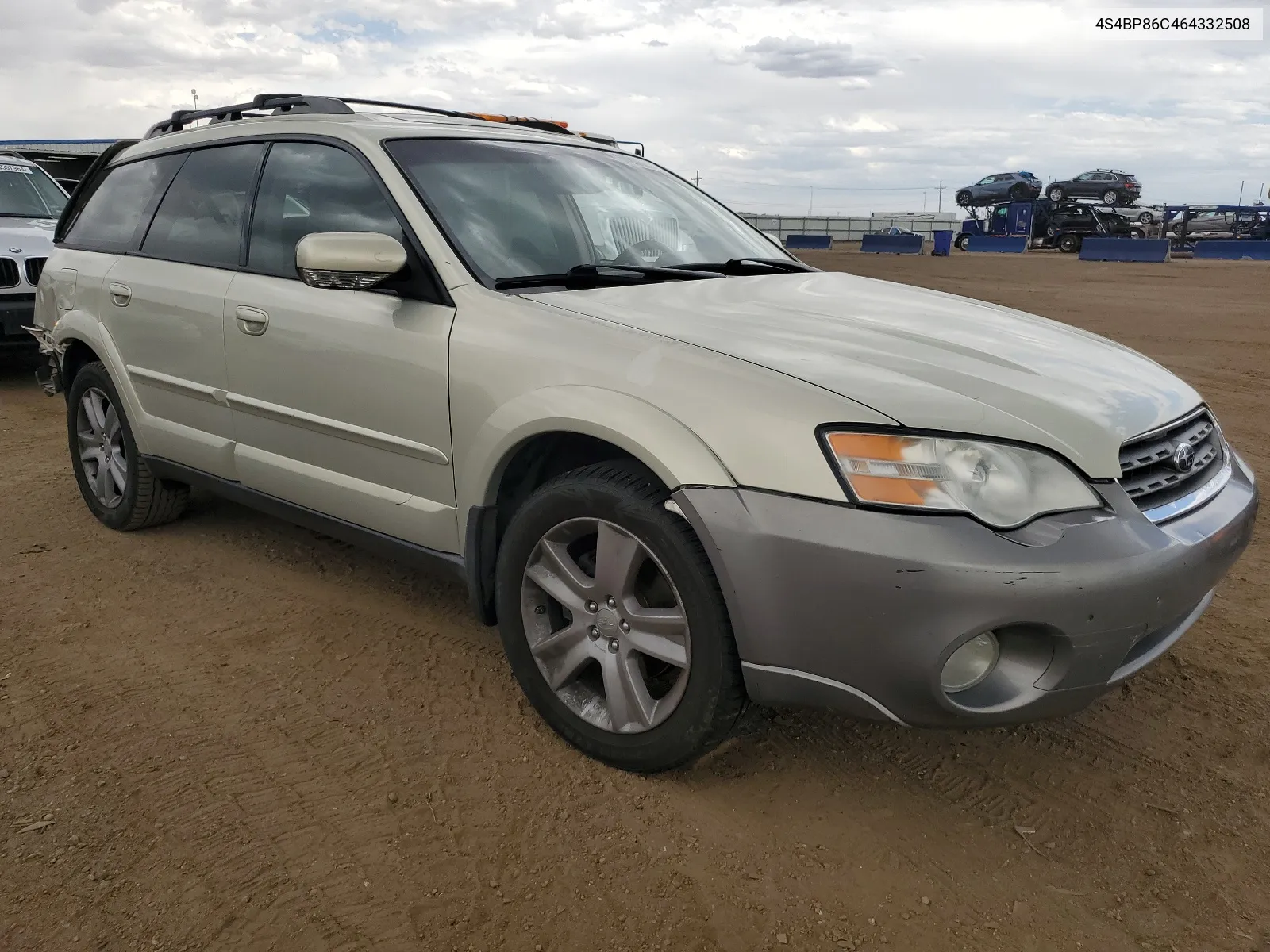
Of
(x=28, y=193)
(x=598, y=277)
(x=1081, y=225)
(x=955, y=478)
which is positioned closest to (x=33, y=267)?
(x=28, y=193)

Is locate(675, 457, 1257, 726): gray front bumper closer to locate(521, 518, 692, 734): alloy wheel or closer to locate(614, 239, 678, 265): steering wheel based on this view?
locate(521, 518, 692, 734): alloy wheel

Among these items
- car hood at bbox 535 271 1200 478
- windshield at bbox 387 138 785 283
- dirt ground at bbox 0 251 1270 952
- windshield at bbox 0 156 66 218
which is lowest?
dirt ground at bbox 0 251 1270 952

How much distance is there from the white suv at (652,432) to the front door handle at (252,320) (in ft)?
0.05

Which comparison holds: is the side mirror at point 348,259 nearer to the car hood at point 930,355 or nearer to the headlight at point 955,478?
the car hood at point 930,355

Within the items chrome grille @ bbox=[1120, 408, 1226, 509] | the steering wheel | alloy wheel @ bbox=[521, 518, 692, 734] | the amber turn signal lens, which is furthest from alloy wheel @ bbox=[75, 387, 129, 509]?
chrome grille @ bbox=[1120, 408, 1226, 509]

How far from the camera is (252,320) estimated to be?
3.32 meters

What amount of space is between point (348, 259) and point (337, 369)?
19.2 inches

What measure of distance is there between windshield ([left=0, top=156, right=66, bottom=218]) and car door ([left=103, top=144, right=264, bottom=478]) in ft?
21.8

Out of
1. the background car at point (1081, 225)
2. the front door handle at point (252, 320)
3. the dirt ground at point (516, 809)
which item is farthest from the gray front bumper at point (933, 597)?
the background car at point (1081, 225)

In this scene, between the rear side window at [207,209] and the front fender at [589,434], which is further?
the rear side window at [207,209]

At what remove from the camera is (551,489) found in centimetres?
250

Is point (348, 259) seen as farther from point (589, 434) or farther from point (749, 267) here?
point (749, 267)

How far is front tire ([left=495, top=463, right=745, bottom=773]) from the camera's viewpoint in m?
2.24

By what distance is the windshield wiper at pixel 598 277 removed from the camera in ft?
9.25
